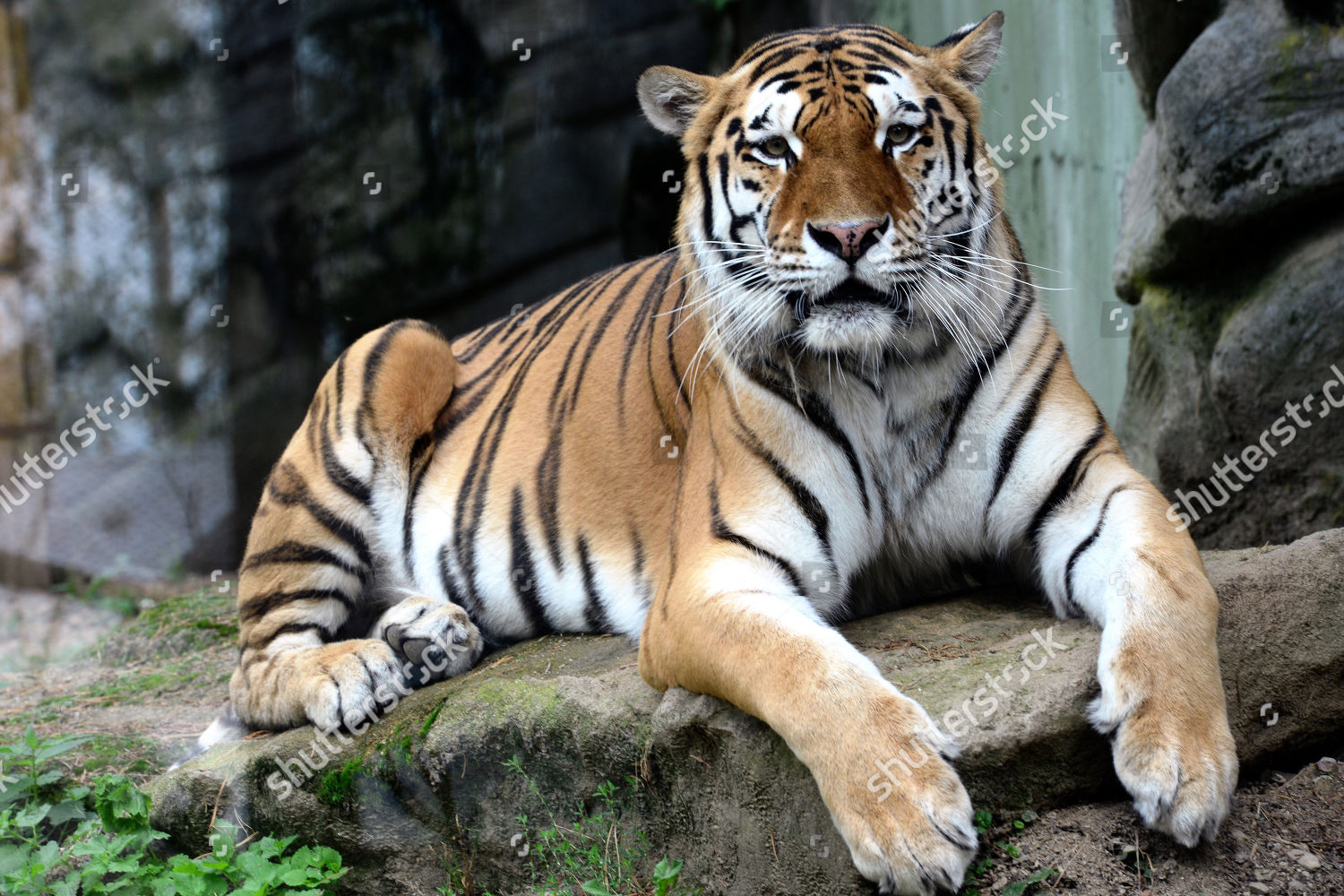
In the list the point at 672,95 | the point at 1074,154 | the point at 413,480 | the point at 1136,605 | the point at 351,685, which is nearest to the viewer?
the point at 1136,605

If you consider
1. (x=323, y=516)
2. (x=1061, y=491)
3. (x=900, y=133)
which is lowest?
(x=323, y=516)

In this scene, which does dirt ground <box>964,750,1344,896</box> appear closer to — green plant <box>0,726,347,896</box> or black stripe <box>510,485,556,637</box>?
green plant <box>0,726,347,896</box>

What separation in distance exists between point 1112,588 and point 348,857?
2.03 meters

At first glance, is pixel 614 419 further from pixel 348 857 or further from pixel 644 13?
pixel 644 13

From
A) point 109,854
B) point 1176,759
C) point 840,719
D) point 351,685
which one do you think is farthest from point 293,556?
point 1176,759

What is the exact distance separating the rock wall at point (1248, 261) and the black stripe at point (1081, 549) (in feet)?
4.59

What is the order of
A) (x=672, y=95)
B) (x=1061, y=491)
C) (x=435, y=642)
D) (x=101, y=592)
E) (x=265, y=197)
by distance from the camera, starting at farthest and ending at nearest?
(x=265, y=197) < (x=101, y=592) < (x=435, y=642) < (x=672, y=95) < (x=1061, y=491)

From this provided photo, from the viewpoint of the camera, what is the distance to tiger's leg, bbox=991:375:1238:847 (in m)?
1.98

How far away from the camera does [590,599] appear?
11.5 ft

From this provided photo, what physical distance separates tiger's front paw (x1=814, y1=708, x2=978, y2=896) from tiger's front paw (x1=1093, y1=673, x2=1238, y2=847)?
1.02ft

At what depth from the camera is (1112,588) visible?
2.34 meters

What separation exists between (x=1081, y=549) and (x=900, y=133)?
1043mm

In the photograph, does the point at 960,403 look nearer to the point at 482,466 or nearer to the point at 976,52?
the point at 976,52

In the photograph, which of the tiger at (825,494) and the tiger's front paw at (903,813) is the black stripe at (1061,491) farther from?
the tiger's front paw at (903,813)
